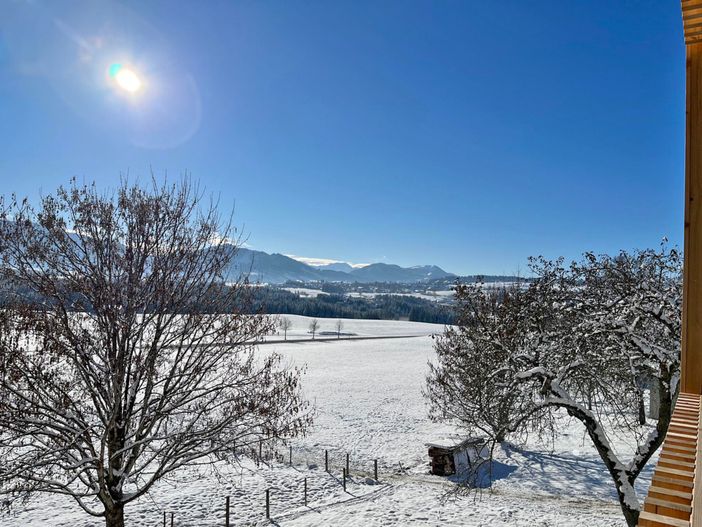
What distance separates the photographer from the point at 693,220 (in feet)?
12.0

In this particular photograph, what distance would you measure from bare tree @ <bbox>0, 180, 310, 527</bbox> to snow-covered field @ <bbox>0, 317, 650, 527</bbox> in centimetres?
604

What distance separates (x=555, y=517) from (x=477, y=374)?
4.37 metres

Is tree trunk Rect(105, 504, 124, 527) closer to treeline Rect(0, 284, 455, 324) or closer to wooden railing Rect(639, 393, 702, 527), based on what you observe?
treeline Rect(0, 284, 455, 324)

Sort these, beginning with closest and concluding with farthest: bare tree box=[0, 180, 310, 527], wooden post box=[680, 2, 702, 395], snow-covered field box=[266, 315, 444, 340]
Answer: wooden post box=[680, 2, 702, 395] → bare tree box=[0, 180, 310, 527] → snow-covered field box=[266, 315, 444, 340]

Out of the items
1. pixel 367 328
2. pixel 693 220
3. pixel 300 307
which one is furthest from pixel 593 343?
pixel 300 307

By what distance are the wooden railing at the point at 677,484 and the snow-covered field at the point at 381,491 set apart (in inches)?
419

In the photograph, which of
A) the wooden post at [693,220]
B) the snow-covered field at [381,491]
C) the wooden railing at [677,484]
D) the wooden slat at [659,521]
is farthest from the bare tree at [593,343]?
the wooden slat at [659,521]

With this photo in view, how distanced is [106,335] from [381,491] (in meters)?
11.3

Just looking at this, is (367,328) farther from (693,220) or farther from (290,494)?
(693,220)

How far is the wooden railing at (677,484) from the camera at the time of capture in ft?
4.47

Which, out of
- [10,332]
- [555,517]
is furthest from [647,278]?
[10,332]

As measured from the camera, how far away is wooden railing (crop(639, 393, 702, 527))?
53.7 inches

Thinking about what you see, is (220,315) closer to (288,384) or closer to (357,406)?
(288,384)

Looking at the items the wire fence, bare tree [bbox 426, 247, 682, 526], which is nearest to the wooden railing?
bare tree [bbox 426, 247, 682, 526]
